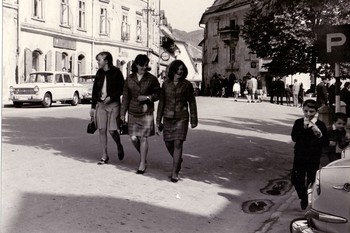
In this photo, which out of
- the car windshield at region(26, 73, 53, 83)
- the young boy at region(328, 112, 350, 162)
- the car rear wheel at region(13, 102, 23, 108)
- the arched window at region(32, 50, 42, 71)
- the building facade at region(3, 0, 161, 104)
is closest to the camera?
the young boy at region(328, 112, 350, 162)

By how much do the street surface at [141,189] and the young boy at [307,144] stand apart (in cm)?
33

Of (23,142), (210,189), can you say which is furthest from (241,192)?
(23,142)

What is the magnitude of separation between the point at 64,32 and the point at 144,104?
18306 millimetres

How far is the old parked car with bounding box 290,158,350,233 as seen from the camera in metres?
2.91

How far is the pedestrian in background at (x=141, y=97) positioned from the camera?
6320mm

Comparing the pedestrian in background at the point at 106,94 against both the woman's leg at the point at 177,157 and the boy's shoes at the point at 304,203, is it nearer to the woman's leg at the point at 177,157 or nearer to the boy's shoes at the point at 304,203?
the woman's leg at the point at 177,157

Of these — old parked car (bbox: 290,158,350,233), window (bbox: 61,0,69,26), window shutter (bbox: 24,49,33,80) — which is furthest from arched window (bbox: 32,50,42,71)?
old parked car (bbox: 290,158,350,233)

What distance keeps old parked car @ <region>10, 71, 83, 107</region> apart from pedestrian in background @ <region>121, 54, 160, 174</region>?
504 inches

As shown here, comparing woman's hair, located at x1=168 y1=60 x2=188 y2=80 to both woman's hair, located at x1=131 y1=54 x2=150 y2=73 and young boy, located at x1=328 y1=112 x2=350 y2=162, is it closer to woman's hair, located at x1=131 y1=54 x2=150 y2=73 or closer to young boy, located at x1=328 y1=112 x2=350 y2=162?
woman's hair, located at x1=131 y1=54 x2=150 y2=73

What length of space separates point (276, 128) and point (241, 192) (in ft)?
25.9

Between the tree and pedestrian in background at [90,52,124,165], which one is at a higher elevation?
the tree

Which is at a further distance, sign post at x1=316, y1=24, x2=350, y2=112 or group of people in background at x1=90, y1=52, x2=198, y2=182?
group of people in background at x1=90, y1=52, x2=198, y2=182

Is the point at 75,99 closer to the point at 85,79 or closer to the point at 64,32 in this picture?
the point at 85,79

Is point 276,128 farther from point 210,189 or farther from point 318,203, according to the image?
point 318,203
